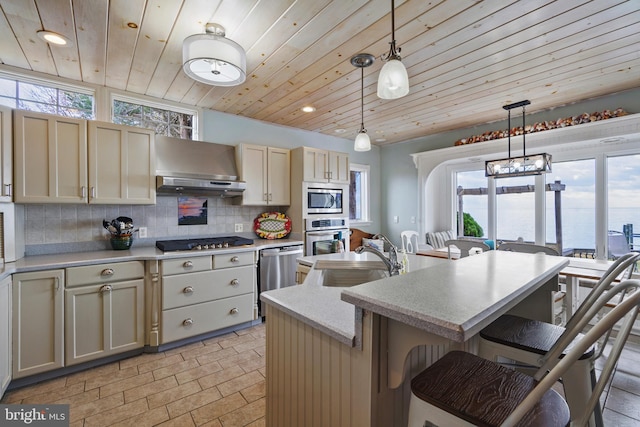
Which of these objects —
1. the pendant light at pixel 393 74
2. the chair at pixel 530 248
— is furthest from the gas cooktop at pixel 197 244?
the chair at pixel 530 248

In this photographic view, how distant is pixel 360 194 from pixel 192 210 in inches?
114

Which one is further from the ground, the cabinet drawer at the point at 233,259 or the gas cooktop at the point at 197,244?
the gas cooktop at the point at 197,244

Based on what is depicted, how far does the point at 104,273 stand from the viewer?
2451mm

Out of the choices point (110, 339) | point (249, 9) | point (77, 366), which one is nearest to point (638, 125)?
point (249, 9)

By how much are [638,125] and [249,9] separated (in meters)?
3.62

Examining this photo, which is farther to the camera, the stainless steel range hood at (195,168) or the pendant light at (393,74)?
the stainless steel range hood at (195,168)

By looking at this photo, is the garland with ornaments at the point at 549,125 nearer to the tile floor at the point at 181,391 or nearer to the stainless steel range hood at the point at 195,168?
the tile floor at the point at 181,391

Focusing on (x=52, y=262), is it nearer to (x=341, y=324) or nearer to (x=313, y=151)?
(x=341, y=324)

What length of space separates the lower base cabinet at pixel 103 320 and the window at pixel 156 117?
66.8 inches

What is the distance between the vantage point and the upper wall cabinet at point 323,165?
379cm

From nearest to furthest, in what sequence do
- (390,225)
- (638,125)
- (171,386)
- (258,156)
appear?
1. (171,386)
2. (638,125)
3. (258,156)
4. (390,225)

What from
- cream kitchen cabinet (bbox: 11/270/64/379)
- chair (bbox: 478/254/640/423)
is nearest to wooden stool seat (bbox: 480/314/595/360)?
chair (bbox: 478/254/640/423)

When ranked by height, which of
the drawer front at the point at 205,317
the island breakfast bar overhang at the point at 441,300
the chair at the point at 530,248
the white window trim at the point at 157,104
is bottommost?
the drawer front at the point at 205,317

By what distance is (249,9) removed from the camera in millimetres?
1802
